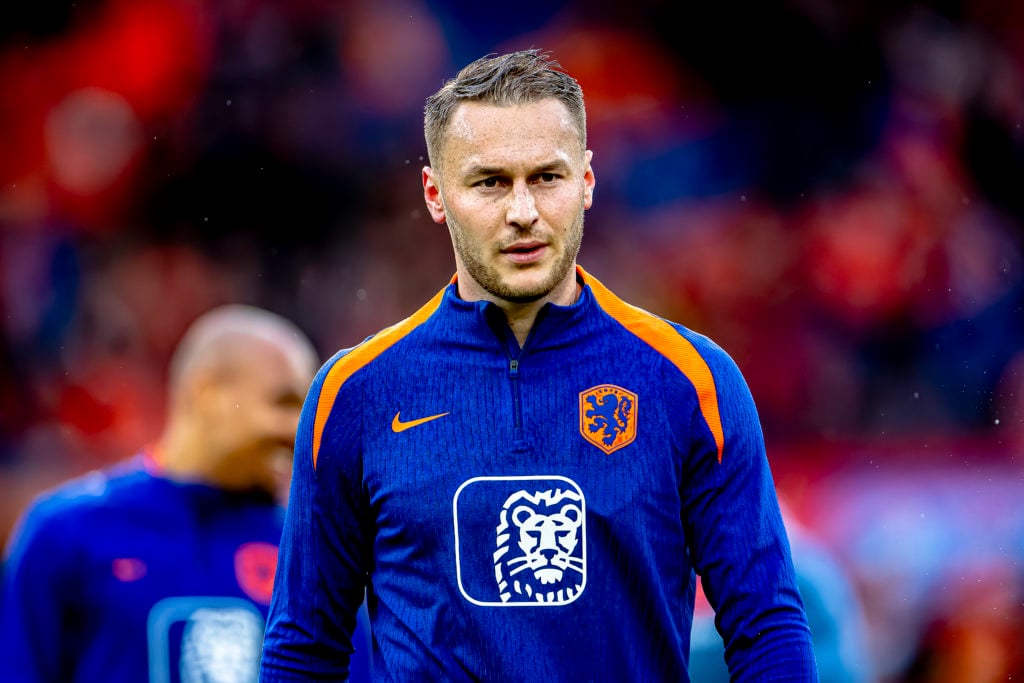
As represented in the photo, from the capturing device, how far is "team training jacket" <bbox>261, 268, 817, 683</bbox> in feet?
7.00

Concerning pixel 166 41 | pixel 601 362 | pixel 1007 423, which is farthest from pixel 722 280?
pixel 601 362

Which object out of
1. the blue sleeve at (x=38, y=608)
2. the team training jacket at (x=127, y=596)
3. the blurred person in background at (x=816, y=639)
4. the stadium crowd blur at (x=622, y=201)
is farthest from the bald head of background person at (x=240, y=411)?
the stadium crowd blur at (x=622, y=201)

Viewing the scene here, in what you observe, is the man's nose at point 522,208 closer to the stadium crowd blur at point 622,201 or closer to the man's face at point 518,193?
the man's face at point 518,193

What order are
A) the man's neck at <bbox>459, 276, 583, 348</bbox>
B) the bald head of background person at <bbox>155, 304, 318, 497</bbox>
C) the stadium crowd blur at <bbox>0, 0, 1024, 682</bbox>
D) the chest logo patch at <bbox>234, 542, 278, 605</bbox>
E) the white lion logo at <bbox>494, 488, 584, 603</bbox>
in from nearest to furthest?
the white lion logo at <bbox>494, 488, 584, 603</bbox> < the man's neck at <bbox>459, 276, 583, 348</bbox> < the chest logo patch at <bbox>234, 542, 278, 605</bbox> < the bald head of background person at <bbox>155, 304, 318, 497</bbox> < the stadium crowd blur at <bbox>0, 0, 1024, 682</bbox>

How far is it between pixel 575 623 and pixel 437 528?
262 mm

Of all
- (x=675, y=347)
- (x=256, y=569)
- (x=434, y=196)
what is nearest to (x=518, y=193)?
(x=434, y=196)

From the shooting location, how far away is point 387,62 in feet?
31.3

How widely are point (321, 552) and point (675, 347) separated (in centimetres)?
69

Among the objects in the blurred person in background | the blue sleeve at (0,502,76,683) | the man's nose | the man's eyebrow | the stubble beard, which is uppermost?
the man's eyebrow

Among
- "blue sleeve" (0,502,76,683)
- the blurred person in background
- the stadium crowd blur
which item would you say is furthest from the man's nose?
the stadium crowd blur

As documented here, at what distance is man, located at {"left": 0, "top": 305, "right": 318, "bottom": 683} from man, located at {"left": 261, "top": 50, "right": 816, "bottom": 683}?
6.22 feet

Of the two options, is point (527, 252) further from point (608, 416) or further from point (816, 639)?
point (816, 639)

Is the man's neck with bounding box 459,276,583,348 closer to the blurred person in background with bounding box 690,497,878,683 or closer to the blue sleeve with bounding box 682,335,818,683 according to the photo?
the blue sleeve with bounding box 682,335,818,683

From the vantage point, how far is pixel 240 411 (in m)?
4.41
